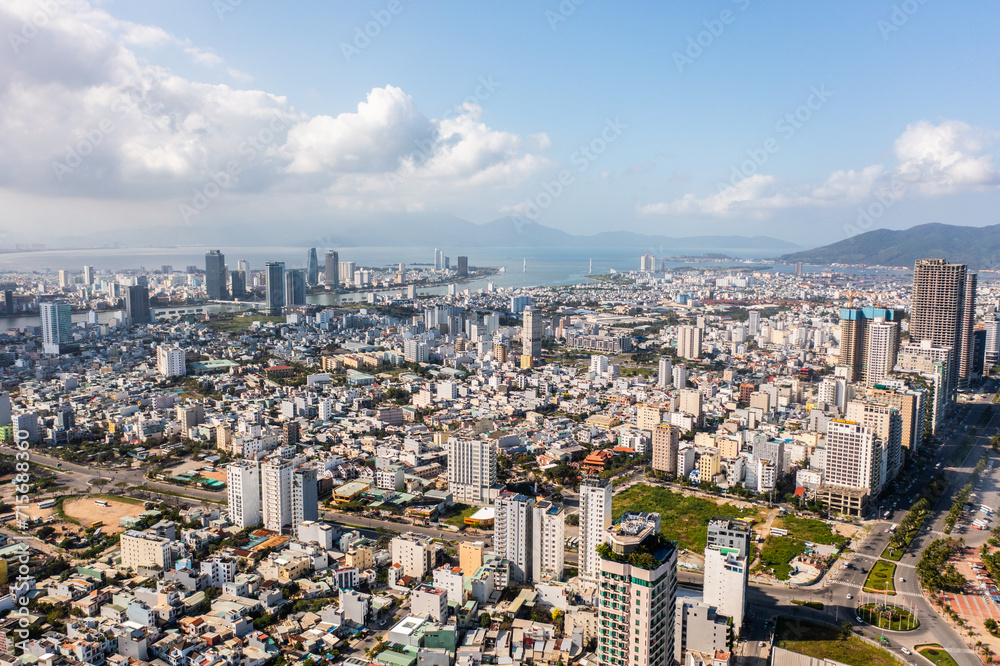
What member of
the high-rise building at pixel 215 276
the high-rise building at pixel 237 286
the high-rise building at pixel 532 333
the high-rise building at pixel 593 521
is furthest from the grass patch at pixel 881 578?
the high-rise building at pixel 237 286

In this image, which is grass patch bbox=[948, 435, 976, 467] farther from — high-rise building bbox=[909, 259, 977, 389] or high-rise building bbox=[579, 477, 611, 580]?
high-rise building bbox=[579, 477, 611, 580]

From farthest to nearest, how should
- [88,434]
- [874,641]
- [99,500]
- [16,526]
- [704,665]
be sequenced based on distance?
1. [88,434]
2. [99,500]
3. [16,526]
4. [874,641]
5. [704,665]

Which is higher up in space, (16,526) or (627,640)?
(627,640)

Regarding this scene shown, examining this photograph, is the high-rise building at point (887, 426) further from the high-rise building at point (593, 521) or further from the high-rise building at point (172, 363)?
the high-rise building at point (172, 363)

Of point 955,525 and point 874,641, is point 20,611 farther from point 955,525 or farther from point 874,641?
point 955,525

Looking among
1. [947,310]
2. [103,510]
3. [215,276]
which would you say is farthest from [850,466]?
[215,276]

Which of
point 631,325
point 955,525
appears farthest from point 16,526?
point 631,325
